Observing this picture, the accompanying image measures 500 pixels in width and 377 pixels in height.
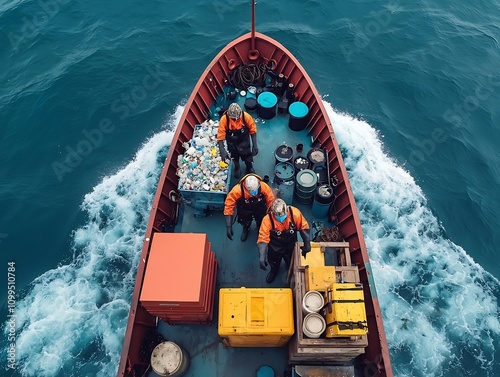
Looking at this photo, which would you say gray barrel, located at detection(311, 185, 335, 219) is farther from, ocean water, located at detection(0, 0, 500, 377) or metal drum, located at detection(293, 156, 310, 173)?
ocean water, located at detection(0, 0, 500, 377)

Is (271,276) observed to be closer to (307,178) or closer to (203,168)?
(307,178)

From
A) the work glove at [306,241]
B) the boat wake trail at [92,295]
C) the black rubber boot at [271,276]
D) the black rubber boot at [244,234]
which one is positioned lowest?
the boat wake trail at [92,295]

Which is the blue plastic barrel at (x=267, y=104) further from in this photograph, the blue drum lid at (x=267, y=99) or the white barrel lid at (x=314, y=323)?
the white barrel lid at (x=314, y=323)

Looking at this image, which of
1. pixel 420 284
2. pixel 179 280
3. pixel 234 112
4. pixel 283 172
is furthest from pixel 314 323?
pixel 420 284

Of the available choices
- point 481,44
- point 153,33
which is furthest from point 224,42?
point 481,44

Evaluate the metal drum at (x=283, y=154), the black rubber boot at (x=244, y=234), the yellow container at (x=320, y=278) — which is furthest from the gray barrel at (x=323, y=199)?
the yellow container at (x=320, y=278)

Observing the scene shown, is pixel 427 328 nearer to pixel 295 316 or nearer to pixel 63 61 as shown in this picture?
pixel 295 316

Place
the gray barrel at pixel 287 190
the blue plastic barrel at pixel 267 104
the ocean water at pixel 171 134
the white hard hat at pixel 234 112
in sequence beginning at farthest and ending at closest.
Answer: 1. the ocean water at pixel 171 134
2. the blue plastic barrel at pixel 267 104
3. the gray barrel at pixel 287 190
4. the white hard hat at pixel 234 112
